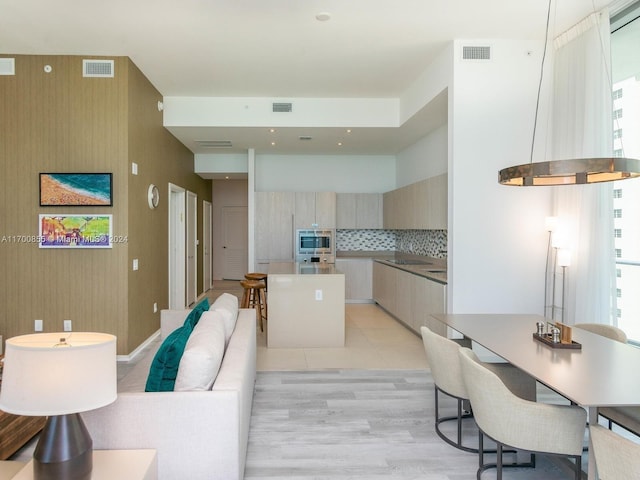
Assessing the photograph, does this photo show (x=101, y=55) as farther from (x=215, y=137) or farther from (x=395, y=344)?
(x=395, y=344)

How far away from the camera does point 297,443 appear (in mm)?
2740

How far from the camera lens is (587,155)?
12.2 ft

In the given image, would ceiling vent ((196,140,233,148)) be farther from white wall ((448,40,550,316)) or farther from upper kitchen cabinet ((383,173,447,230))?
white wall ((448,40,550,316))

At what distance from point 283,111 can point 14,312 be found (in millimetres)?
3969

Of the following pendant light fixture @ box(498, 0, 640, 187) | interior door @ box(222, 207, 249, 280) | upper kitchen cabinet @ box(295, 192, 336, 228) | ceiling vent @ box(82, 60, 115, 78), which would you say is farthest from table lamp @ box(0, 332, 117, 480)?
interior door @ box(222, 207, 249, 280)

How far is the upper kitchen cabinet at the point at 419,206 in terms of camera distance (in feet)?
17.8

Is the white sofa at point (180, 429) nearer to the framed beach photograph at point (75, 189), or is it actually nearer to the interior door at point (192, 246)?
the framed beach photograph at point (75, 189)

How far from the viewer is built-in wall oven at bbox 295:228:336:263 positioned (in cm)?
753

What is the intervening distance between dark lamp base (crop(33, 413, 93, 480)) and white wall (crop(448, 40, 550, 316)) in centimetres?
346

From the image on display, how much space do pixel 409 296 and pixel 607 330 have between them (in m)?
2.83

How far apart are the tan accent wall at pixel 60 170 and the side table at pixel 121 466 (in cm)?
284

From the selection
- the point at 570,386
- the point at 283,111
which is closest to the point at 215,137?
the point at 283,111

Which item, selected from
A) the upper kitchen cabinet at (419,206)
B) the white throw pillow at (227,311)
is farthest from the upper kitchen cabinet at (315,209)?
the white throw pillow at (227,311)

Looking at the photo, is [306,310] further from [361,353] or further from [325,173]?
[325,173]
